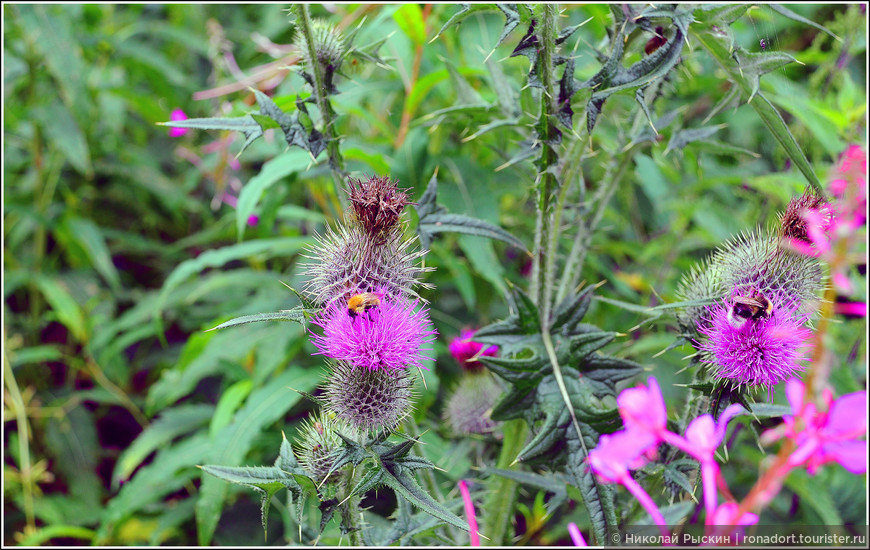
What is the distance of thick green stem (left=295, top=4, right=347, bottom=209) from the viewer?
129 cm

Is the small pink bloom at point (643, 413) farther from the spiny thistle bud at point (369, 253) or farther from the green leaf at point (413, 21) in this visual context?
the green leaf at point (413, 21)

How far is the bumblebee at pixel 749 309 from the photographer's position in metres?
1.07

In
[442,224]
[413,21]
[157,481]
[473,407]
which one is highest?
[413,21]

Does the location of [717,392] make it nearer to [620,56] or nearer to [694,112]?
Result: [620,56]

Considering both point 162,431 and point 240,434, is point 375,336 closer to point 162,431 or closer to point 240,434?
point 240,434

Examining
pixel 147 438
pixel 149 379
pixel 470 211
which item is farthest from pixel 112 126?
pixel 470 211

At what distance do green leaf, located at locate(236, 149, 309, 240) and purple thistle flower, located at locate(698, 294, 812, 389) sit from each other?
1282mm

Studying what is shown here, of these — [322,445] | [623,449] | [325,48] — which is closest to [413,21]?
[325,48]

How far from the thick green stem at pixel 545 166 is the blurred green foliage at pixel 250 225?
0.23 meters

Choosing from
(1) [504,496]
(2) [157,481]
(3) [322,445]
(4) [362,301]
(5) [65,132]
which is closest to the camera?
(4) [362,301]

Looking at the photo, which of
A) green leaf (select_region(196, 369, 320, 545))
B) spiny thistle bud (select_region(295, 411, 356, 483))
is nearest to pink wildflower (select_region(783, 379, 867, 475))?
spiny thistle bud (select_region(295, 411, 356, 483))

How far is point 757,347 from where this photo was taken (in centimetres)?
112

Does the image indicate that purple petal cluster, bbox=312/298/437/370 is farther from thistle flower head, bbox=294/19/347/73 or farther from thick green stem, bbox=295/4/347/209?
thistle flower head, bbox=294/19/347/73

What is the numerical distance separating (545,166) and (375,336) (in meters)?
0.57
